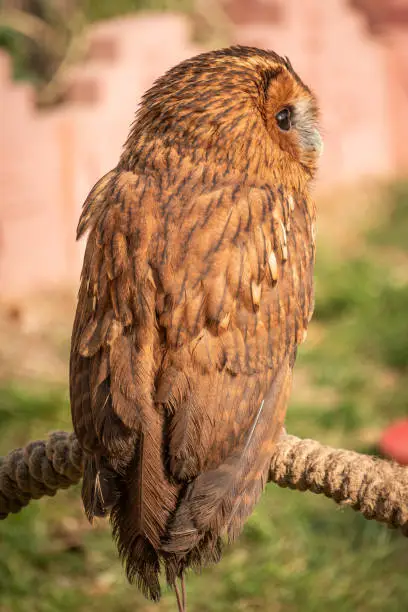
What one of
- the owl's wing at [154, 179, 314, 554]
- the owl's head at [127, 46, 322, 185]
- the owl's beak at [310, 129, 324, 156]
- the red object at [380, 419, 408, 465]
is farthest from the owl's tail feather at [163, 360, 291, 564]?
the red object at [380, 419, 408, 465]

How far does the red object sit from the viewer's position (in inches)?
170

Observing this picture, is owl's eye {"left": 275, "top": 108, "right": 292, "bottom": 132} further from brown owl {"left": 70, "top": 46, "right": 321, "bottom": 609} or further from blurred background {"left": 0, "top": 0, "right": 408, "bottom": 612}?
blurred background {"left": 0, "top": 0, "right": 408, "bottom": 612}

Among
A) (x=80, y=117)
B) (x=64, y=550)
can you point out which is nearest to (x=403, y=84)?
(x=80, y=117)

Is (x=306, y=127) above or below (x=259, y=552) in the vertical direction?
above

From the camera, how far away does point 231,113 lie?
7.97 ft

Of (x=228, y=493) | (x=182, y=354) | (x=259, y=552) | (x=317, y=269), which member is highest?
(x=182, y=354)

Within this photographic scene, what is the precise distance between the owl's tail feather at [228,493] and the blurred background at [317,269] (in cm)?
164

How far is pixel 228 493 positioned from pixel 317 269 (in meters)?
4.76

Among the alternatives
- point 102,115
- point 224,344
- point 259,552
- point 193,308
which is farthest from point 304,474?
point 102,115

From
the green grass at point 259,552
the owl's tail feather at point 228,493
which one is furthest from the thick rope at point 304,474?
the green grass at point 259,552

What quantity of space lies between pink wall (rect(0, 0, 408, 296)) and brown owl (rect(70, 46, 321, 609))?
308 centimetres

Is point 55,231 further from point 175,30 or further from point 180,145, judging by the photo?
point 180,145

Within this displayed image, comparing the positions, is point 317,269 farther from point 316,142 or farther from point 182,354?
point 182,354

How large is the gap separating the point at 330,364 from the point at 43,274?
172 centimetres
